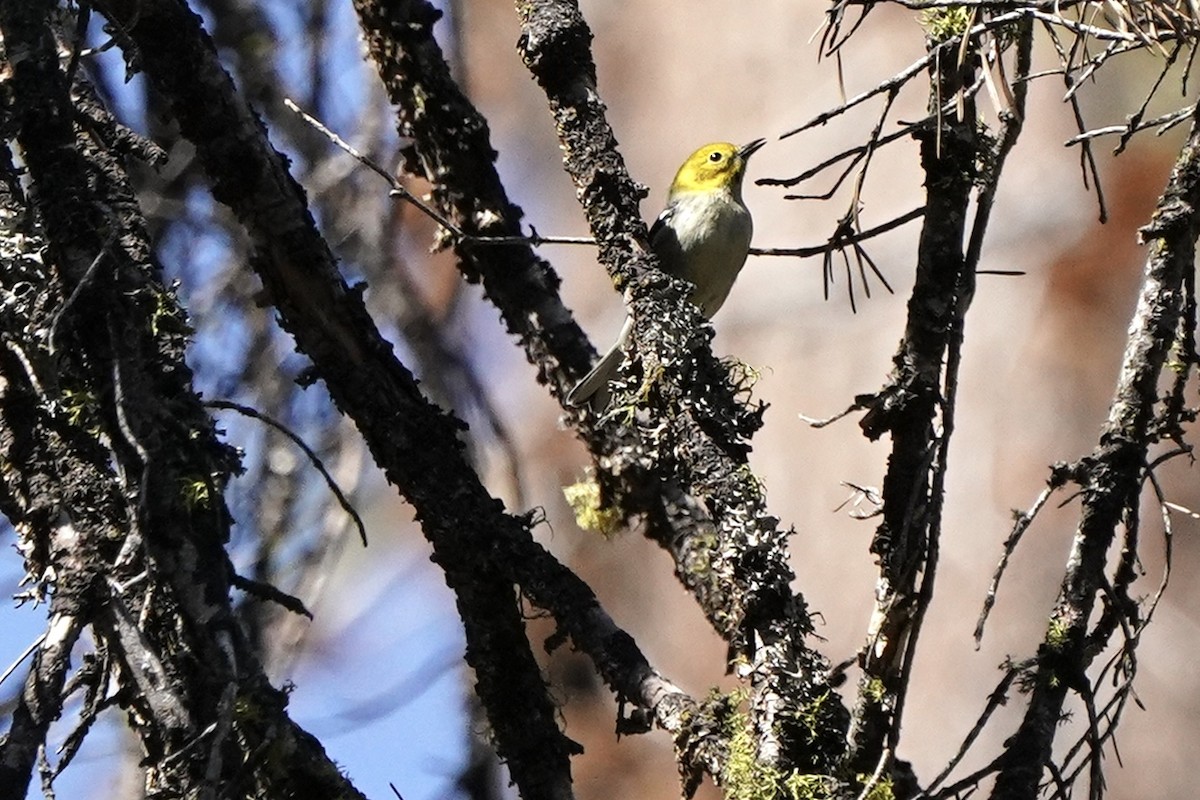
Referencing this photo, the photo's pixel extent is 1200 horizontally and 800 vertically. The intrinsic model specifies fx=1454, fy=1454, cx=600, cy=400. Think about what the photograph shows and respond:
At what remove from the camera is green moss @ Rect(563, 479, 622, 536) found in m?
3.70

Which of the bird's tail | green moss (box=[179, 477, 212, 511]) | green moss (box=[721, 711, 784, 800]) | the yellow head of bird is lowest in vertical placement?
green moss (box=[721, 711, 784, 800])

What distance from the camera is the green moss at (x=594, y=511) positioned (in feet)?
12.1

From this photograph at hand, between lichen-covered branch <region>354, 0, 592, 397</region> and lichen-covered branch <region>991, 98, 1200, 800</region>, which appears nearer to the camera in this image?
lichen-covered branch <region>991, 98, 1200, 800</region>

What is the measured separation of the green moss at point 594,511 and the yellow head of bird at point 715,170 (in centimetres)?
151

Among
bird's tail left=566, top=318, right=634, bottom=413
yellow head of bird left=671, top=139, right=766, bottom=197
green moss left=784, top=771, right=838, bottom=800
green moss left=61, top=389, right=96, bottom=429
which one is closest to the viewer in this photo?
green moss left=784, top=771, right=838, bottom=800

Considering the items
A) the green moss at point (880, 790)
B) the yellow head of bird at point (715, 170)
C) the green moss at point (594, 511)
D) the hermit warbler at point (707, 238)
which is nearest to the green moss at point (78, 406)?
the green moss at point (880, 790)

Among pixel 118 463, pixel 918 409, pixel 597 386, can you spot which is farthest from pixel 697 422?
pixel 597 386

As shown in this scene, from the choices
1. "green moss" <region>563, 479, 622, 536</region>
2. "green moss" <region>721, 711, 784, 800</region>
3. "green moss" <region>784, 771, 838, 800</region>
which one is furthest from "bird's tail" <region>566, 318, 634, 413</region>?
"green moss" <region>784, 771, 838, 800</region>

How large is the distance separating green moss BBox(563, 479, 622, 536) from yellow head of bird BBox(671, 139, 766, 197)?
1.51 m

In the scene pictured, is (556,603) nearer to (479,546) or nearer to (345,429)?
(479,546)

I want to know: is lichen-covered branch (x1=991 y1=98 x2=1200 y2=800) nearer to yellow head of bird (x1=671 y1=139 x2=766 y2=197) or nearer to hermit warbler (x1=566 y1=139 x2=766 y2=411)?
hermit warbler (x1=566 y1=139 x2=766 y2=411)

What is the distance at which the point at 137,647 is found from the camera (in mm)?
2311

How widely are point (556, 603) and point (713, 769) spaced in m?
0.47

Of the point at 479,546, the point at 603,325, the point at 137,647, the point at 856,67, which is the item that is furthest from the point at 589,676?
the point at 137,647
